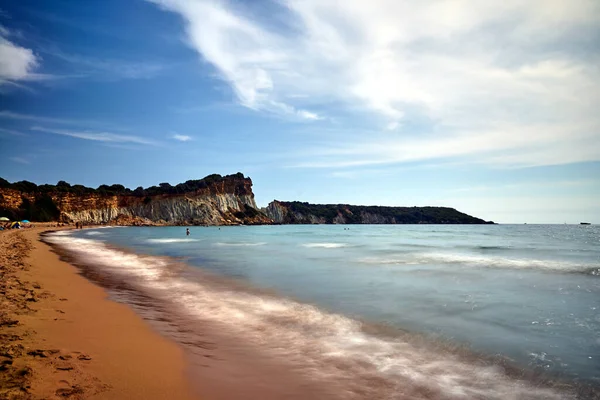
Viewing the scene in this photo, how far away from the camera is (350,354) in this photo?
6.19 meters

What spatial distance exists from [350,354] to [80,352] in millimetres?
4388

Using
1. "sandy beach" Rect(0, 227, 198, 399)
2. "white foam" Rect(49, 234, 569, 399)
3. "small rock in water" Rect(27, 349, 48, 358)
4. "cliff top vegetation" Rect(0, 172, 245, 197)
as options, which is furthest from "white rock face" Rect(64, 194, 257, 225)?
"small rock in water" Rect(27, 349, 48, 358)

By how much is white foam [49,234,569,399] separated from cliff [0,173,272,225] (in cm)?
9351

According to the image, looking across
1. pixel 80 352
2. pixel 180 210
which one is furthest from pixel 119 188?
pixel 80 352

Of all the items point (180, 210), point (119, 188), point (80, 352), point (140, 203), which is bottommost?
point (80, 352)

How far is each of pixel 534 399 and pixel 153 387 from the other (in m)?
5.14

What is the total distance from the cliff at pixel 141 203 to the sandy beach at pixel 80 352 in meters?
91.6

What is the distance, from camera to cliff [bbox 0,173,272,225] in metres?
87.7

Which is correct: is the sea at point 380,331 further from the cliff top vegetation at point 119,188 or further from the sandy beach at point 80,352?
the cliff top vegetation at point 119,188

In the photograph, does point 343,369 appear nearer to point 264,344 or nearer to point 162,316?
point 264,344

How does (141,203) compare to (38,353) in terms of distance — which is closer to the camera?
(38,353)

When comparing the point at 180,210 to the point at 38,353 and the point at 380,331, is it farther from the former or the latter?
the point at 38,353

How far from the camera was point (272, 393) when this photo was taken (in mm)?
4434

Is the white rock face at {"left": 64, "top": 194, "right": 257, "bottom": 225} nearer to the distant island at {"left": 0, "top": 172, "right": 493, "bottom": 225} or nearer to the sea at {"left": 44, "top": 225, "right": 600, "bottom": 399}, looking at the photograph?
the distant island at {"left": 0, "top": 172, "right": 493, "bottom": 225}
